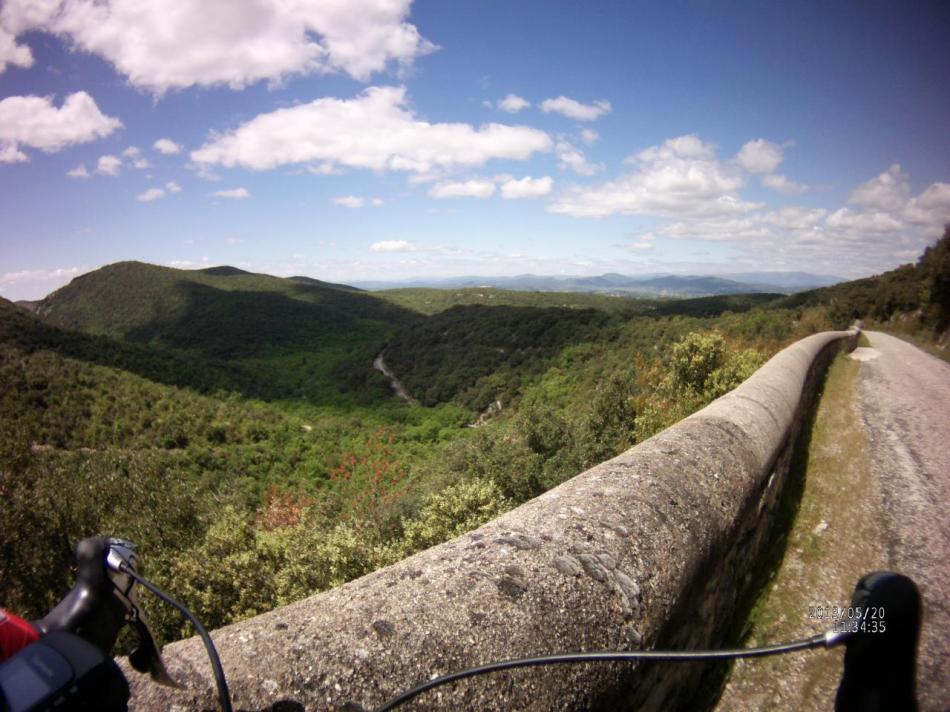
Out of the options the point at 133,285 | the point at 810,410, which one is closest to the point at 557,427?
the point at 810,410

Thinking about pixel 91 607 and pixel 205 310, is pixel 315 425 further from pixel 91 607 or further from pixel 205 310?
pixel 205 310

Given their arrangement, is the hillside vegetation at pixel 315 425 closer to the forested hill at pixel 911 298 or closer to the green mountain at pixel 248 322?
the forested hill at pixel 911 298

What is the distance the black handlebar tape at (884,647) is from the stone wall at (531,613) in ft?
3.37

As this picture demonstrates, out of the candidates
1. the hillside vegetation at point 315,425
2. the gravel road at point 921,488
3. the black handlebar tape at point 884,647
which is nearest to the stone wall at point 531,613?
the black handlebar tape at point 884,647

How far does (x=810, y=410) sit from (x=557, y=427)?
550 inches

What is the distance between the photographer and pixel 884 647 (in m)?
1.75

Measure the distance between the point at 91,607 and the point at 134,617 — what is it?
0.16 metres

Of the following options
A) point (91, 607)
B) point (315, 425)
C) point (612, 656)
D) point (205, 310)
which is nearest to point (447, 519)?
point (612, 656)

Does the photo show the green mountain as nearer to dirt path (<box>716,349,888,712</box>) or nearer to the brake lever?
dirt path (<box>716,349,888,712</box>)

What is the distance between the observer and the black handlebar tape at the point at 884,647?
67.7 inches

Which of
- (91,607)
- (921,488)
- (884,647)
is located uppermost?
(91,607)

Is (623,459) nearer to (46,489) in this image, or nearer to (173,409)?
(46,489)

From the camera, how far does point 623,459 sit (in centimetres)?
401

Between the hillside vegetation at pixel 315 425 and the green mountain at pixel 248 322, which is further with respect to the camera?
the green mountain at pixel 248 322
